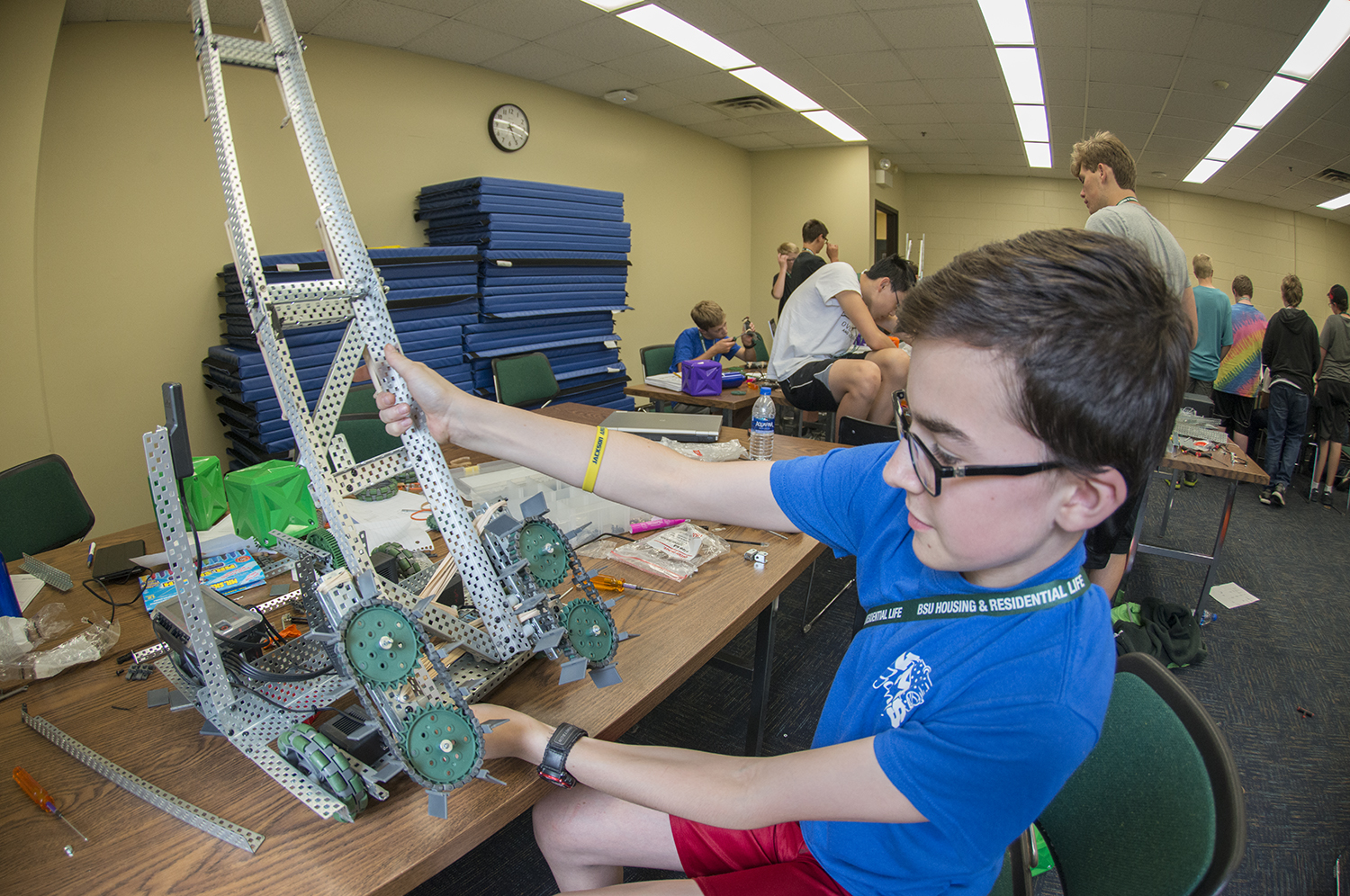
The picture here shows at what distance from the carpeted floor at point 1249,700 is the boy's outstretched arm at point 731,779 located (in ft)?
3.68

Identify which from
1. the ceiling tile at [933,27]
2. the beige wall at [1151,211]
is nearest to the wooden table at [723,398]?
the ceiling tile at [933,27]

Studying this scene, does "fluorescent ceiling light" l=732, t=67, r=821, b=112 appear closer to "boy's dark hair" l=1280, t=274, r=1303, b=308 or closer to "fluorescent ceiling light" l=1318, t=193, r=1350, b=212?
"boy's dark hair" l=1280, t=274, r=1303, b=308

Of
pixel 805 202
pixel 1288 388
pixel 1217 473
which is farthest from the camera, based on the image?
pixel 805 202

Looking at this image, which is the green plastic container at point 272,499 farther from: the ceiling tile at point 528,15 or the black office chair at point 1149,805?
the ceiling tile at point 528,15

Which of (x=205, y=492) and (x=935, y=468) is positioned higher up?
(x=935, y=468)

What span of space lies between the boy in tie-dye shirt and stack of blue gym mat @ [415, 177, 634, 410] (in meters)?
5.50

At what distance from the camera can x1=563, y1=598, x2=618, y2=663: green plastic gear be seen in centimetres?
108

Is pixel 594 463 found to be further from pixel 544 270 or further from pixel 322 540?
pixel 544 270

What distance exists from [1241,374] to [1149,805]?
6798mm

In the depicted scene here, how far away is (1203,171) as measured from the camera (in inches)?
336

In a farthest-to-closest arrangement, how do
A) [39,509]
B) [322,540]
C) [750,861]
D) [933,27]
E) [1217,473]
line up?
[933,27] < [1217,473] < [39,509] < [322,540] < [750,861]

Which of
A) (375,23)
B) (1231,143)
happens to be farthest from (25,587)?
(1231,143)

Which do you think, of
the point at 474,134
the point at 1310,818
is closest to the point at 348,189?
the point at 474,134

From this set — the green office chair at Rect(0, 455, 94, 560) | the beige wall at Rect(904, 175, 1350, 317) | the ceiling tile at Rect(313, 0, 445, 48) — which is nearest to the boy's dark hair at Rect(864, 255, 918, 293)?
the ceiling tile at Rect(313, 0, 445, 48)
